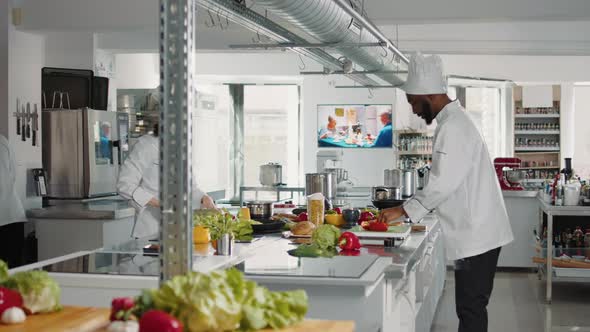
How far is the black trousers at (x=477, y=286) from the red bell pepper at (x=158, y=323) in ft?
8.95

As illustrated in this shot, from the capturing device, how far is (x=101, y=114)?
27.7ft

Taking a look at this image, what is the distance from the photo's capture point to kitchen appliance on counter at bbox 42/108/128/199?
26.7ft

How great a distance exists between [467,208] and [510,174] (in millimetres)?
5840

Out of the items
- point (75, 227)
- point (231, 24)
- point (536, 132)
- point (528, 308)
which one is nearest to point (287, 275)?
point (75, 227)

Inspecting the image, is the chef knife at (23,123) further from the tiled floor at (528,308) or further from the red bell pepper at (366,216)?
the tiled floor at (528,308)

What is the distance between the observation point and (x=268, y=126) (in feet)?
52.1

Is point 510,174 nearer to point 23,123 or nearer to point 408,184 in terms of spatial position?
point 408,184

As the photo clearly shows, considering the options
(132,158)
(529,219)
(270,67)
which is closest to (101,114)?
(132,158)

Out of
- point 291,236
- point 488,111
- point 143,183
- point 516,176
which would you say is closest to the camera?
point 291,236

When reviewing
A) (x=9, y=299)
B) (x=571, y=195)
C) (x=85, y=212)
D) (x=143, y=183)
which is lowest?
(x=85, y=212)

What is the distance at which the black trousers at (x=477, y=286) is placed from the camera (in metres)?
4.27

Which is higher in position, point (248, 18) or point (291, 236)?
point (248, 18)

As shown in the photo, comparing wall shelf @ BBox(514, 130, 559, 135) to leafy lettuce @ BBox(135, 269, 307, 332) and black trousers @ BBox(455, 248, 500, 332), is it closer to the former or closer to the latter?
black trousers @ BBox(455, 248, 500, 332)

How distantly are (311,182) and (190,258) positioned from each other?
453 cm
